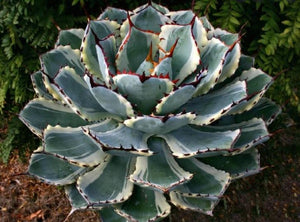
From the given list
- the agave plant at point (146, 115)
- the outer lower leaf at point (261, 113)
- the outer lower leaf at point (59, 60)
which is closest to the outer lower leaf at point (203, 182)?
the agave plant at point (146, 115)

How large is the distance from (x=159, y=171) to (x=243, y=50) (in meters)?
1.65

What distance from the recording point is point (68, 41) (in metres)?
1.53

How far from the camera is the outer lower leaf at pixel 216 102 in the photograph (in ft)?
4.10

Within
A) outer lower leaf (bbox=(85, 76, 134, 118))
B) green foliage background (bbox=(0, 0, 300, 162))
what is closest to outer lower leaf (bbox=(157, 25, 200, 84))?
outer lower leaf (bbox=(85, 76, 134, 118))

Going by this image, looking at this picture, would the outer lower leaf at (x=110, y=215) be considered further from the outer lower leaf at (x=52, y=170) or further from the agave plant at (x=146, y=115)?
the outer lower leaf at (x=52, y=170)

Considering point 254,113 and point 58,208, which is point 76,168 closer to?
point 254,113

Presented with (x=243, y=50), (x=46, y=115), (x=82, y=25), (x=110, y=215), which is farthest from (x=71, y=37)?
(x=243, y=50)

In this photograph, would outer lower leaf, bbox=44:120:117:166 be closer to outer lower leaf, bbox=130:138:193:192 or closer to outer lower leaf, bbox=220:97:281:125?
outer lower leaf, bbox=130:138:193:192

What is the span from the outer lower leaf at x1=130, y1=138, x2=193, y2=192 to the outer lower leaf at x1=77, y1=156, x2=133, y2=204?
0.08m

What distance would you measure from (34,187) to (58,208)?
0.26m

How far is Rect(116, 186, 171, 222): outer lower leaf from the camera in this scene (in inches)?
50.5

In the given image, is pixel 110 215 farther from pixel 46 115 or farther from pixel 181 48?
pixel 181 48

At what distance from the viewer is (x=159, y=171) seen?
1.27 meters

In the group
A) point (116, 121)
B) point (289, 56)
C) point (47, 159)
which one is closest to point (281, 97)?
point (289, 56)
